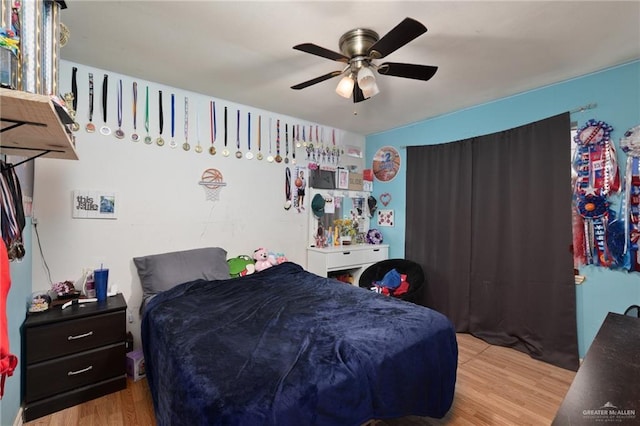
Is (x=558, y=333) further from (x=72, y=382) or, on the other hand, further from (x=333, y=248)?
(x=72, y=382)

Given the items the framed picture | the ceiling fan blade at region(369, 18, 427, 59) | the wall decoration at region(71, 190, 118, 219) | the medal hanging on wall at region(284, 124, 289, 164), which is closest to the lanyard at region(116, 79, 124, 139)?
the wall decoration at region(71, 190, 118, 219)

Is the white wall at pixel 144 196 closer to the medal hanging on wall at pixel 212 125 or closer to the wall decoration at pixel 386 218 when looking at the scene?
the medal hanging on wall at pixel 212 125

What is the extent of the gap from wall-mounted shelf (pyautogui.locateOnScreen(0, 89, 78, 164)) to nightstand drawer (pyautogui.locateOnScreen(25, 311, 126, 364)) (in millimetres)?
1212

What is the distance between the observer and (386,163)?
13.6 feet

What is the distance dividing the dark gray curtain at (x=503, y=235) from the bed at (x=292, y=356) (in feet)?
4.64

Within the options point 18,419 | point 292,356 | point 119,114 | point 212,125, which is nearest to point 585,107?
point 292,356

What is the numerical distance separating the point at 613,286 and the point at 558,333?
576 millimetres

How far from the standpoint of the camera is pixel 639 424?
746 mm

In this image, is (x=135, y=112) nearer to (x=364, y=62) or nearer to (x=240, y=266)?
(x=240, y=266)

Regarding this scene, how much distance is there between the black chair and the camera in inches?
134

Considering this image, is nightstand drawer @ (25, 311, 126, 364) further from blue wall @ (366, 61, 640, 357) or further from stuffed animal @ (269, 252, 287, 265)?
blue wall @ (366, 61, 640, 357)

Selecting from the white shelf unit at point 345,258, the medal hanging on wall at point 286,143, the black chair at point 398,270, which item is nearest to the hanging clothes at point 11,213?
the medal hanging on wall at point 286,143

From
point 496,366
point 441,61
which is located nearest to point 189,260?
point 441,61

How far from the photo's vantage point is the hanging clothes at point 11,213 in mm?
1393
